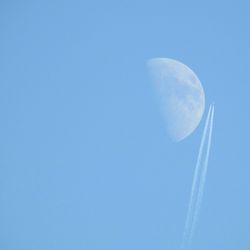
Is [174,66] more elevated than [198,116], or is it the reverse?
[174,66]

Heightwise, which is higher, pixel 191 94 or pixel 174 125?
pixel 191 94

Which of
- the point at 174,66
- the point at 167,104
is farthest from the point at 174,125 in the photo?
the point at 174,66

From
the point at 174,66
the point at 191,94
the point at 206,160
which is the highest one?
the point at 174,66

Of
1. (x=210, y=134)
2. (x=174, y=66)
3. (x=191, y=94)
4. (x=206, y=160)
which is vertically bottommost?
(x=206, y=160)

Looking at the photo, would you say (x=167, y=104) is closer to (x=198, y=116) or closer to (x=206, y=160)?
(x=198, y=116)

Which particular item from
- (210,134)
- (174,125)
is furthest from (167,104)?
(210,134)

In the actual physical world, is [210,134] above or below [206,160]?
above

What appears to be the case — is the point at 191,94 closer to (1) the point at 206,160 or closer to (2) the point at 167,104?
(2) the point at 167,104

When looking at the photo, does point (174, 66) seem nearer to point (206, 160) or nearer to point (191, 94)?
point (191, 94)
